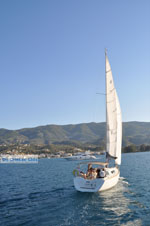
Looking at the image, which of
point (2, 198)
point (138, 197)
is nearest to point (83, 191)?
point (138, 197)

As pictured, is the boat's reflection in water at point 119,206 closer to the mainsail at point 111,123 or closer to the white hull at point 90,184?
the white hull at point 90,184

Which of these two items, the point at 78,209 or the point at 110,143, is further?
the point at 110,143

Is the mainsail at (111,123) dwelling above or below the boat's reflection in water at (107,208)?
above

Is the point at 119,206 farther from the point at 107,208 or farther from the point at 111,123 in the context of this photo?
the point at 111,123

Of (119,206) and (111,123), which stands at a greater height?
(111,123)

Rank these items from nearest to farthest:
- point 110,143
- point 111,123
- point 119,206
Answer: point 119,206, point 111,123, point 110,143

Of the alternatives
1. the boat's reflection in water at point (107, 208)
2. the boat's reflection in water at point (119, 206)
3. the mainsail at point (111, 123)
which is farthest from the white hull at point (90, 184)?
the mainsail at point (111, 123)

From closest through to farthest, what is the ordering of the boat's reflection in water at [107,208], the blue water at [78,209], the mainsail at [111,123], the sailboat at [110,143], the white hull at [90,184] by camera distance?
the boat's reflection in water at [107,208] → the blue water at [78,209] → the white hull at [90,184] → the sailboat at [110,143] → the mainsail at [111,123]

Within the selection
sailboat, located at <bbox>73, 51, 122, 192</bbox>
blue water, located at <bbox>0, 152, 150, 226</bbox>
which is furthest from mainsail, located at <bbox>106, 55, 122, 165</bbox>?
blue water, located at <bbox>0, 152, 150, 226</bbox>

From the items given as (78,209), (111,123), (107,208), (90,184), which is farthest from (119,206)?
(111,123)

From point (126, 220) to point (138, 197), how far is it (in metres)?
7.85

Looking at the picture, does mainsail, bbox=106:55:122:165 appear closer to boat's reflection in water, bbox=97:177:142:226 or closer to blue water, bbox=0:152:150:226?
boat's reflection in water, bbox=97:177:142:226

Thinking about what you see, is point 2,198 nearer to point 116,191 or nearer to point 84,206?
point 84,206

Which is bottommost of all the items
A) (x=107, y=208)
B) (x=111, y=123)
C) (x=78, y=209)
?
(x=78, y=209)
